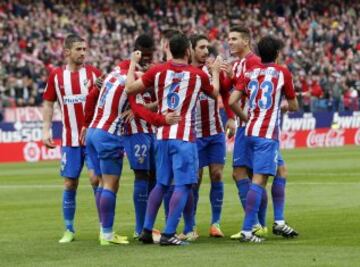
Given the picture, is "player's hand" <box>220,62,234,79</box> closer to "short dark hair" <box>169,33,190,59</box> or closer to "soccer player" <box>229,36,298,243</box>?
"soccer player" <box>229,36,298,243</box>

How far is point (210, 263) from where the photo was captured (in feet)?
36.4

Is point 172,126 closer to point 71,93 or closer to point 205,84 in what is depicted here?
point 205,84

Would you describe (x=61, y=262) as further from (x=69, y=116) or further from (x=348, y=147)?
(x=348, y=147)

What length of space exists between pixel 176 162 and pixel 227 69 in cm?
158

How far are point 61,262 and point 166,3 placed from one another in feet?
138

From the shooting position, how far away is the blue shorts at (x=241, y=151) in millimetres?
13844

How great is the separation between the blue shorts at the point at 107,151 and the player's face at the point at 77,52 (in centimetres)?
110

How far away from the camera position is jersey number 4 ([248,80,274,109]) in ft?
43.4

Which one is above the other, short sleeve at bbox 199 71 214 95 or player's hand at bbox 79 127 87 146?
short sleeve at bbox 199 71 214 95

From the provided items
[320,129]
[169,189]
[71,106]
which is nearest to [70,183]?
[71,106]

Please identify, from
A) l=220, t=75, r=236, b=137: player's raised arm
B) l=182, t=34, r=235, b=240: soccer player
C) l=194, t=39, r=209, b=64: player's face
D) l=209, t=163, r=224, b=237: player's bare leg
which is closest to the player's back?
l=182, t=34, r=235, b=240: soccer player

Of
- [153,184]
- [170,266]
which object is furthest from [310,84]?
[170,266]

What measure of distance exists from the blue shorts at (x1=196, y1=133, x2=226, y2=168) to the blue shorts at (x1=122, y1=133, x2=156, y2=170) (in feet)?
3.17

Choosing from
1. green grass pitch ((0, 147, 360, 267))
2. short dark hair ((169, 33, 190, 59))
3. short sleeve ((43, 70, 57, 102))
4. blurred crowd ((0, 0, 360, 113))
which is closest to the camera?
green grass pitch ((0, 147, 360, 267))
